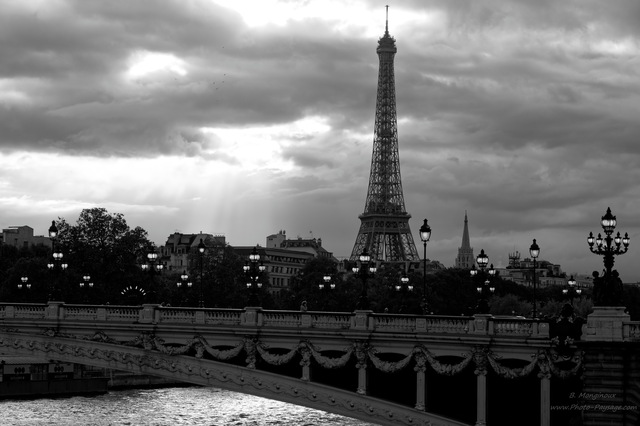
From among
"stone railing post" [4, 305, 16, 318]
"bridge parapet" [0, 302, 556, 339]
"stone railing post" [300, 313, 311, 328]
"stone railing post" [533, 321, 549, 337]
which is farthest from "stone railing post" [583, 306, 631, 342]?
"stone railing post" [4, 305, 16, 318]

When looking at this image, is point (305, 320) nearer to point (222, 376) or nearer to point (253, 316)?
point (253, 316)

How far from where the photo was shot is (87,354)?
58750 millimetres

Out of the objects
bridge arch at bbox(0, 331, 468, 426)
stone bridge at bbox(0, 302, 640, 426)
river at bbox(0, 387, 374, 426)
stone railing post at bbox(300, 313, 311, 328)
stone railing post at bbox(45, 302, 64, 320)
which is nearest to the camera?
stone bridge at bbox(0, 302, 640, 426)

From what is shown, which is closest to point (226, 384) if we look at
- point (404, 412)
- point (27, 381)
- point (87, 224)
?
point (404, 412)

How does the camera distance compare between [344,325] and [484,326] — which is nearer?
[484,326]

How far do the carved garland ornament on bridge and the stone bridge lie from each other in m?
0.05

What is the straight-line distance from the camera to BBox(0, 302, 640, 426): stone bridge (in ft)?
158

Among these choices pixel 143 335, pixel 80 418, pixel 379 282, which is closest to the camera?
pixel 143 335

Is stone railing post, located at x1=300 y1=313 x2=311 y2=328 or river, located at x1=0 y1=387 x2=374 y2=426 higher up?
stone railing post, located at x1=300 y1=313 x2=311 y2=328

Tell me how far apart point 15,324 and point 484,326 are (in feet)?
79.3

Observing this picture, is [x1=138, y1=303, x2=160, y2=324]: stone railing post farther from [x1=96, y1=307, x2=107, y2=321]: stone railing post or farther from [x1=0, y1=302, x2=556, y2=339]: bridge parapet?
[x1=96, y1=307, x2=107, y2=321]: stone railing post

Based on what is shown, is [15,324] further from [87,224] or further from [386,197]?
[386,197]

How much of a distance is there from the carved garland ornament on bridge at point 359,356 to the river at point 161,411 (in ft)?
71.2

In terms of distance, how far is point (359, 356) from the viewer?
51.5m
